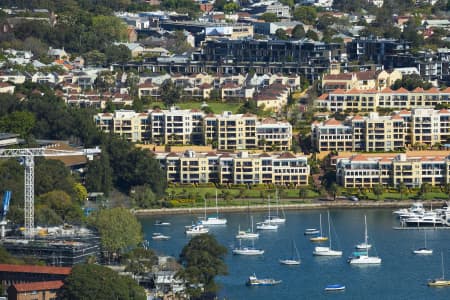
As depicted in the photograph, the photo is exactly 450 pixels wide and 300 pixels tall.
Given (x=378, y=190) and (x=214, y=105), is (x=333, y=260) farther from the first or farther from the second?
(x=214, y=105)

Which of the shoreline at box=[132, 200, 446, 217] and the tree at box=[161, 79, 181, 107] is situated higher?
the tree at box=[161, 79, 181, 107]

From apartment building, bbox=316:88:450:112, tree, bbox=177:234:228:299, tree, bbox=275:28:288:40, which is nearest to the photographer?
tree, bbox=177:234:228:299

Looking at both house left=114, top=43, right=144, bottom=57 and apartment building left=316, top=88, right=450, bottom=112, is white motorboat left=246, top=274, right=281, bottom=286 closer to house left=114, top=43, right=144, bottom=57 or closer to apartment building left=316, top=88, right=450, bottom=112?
apartment building left=316, top=88, right=450, bottom=112

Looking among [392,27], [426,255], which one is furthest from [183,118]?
[392,27]

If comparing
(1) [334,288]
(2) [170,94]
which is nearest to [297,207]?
(1) [334,288]

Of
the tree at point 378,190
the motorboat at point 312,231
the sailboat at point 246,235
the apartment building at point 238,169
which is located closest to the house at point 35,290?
the sailboat at point 246,235

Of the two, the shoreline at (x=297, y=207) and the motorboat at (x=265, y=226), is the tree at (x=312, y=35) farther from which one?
the motorboat at (x=265, y=226)

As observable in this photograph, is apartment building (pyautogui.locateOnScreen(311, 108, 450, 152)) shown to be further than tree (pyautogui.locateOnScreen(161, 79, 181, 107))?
No

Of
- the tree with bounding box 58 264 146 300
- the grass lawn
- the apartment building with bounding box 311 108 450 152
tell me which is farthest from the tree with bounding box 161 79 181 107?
the tree with bounding box 58 264 146 300
